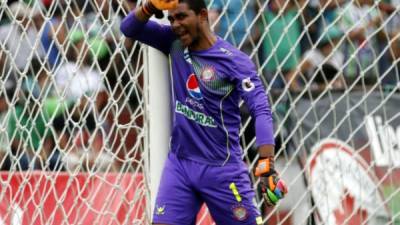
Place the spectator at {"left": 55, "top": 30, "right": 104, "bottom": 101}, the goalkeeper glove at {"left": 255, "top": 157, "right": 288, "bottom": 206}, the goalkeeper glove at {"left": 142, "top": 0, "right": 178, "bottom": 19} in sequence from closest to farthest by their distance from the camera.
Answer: the goalkeeper glove at {"left": 255, "top": 157, "right": 288, "bottom": 206} → the goalkeeper glove at {"left": 142, "top": 0, "right": 178, "bottom": 19} → the spectator at {"left": 55, "top": 30, "right": 104, "bottom": 101}

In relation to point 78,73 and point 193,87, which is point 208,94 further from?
point 78,73

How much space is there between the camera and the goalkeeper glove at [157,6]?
13.4 ft

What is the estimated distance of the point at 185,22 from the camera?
165 inches

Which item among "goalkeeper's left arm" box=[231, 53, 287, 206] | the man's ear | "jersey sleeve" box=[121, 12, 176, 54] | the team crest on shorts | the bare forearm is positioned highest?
the man's ear

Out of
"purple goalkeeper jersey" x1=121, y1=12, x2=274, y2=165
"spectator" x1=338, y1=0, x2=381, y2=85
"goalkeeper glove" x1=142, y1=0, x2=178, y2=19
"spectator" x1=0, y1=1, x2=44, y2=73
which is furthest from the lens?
"spectator" x1=0, y1=1, x2=44, y2=73

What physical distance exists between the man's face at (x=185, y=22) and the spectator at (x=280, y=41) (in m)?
0.83

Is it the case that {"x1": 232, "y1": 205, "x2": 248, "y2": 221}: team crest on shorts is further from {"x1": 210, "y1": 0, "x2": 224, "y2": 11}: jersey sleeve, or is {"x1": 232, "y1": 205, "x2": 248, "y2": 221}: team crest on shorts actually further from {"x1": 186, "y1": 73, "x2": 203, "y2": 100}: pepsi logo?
{"x1": 210, "y1": 0, "x2": 224, "y2": 11}: jersey sleeve

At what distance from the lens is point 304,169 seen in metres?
5.16

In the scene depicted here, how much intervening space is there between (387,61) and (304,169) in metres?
0.67

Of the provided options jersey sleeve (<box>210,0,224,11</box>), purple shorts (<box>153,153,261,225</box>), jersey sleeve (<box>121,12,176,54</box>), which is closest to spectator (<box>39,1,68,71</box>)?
jersey sleeve (<box>210,0,224,11</box>)

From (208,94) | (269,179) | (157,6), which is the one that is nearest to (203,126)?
(208,94)

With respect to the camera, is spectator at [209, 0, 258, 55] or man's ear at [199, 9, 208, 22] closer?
man's ear at [199, 9, 208, 22]

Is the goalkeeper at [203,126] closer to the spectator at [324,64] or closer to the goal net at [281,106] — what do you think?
the goal net at [281,106]

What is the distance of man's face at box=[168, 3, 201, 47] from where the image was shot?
4191 millimetres
